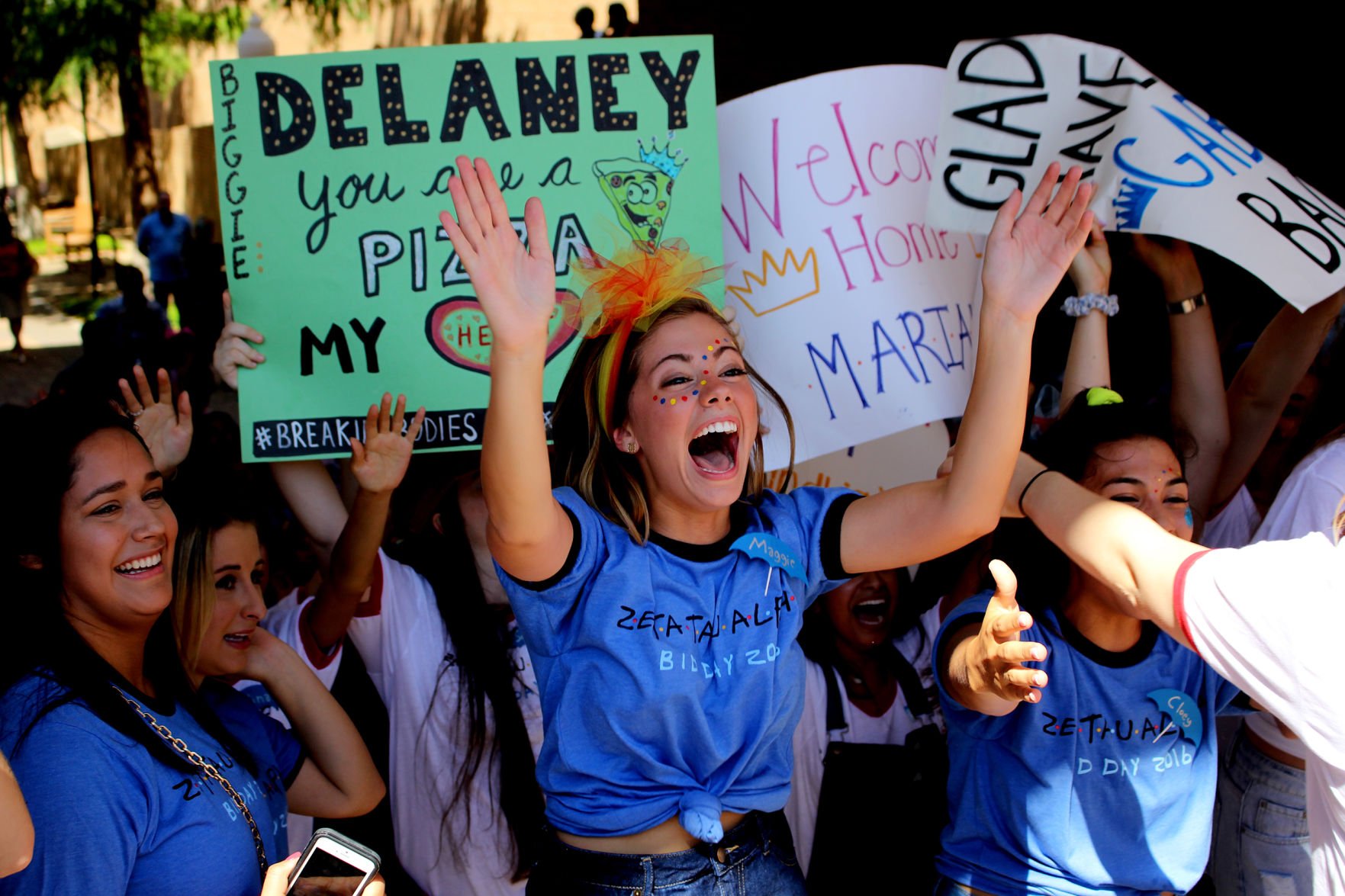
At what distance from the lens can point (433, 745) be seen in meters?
2.71

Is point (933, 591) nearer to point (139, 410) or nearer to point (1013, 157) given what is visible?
point (1013, 157)

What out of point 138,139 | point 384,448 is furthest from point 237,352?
point 138,139

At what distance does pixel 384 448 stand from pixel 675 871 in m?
1.14

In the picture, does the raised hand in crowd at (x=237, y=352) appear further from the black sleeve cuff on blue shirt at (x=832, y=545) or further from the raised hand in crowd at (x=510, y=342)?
the black sleeve cuff on blue shirt at (x=832, y=545)

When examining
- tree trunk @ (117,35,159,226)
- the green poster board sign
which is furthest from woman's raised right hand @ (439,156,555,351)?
tree trunk @ (117,35,159,226)

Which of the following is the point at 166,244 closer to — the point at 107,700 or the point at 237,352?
the point at 237,352

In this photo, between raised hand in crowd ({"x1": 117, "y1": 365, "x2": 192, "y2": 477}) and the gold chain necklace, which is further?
raised hand in crowd ({"x1": 117, "y1": 365, "x2": 192, "y2": 477})

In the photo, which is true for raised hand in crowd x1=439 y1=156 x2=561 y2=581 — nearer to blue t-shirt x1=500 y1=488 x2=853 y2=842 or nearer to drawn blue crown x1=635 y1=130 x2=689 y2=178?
blue t-shirt x1=500 y1=488 x2=853 y2=842

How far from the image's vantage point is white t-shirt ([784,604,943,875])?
292 centimetres

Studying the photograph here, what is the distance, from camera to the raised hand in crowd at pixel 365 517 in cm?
254

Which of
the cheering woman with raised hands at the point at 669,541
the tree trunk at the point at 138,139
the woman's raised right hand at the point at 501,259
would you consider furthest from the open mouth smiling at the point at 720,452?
the tree trunk at the point at 138,139

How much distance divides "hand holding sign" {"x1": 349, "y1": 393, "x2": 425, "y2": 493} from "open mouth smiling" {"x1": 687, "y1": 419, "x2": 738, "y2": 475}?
2.39ft

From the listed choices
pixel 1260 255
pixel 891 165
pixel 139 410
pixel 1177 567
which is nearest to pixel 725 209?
pixel 891 165

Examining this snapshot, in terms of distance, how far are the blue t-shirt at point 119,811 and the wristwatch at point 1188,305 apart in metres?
2.34
